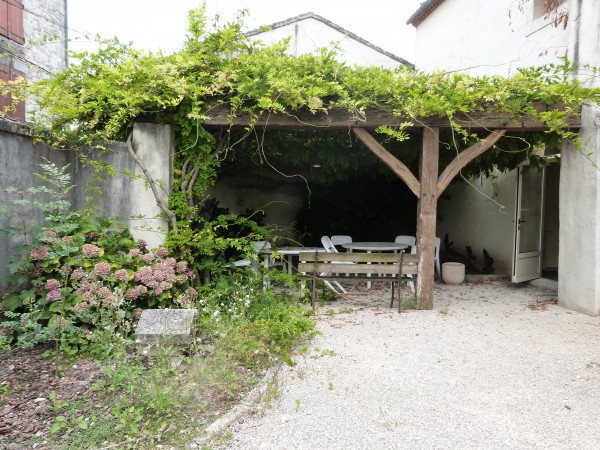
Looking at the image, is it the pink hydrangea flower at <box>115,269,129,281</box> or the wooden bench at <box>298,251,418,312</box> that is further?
the wooden bench at <box>298,251,418,312</box>

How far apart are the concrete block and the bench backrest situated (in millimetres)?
2082

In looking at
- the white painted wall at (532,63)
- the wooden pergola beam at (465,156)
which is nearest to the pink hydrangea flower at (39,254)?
the wooden pergola beam at (465,156)

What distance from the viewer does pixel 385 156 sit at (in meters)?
5.19

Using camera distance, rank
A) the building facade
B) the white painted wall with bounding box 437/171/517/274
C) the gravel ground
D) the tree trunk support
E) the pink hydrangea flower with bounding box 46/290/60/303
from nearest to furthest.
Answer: the gravel ground → the pink hydrangea flower with bounding box 46/290/60/303 → the tree trunk support → the white painted wall with bounding box 437/171/517/274 → the building facade

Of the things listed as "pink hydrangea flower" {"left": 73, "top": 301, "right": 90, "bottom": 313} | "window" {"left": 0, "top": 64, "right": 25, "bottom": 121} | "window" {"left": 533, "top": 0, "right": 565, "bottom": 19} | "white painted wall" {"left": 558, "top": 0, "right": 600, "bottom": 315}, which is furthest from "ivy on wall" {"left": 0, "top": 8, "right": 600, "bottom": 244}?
"window" {"left": 0, "top": 64, "right": 25, "bottom": 121}

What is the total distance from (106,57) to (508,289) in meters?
6.76

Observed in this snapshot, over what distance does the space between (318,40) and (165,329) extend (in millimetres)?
10078

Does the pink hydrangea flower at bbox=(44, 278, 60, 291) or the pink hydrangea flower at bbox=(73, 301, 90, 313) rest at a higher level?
the pink hydrangea flower at bbox=(44, 278, 60, 291)

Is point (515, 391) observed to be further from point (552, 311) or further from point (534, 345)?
point (552, 311)

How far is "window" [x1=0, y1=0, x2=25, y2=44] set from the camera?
9125mm

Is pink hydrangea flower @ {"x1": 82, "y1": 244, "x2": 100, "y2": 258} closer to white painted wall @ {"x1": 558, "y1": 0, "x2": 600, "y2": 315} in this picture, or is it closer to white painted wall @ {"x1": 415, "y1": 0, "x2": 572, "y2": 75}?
white painted wall @ {"x1": 558, "y1": 0, "x2": 600, "y2": 315}

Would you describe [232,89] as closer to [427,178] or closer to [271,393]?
[427,178]

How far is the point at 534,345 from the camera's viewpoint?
4211mm

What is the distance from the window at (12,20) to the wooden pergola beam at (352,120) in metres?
7.44
